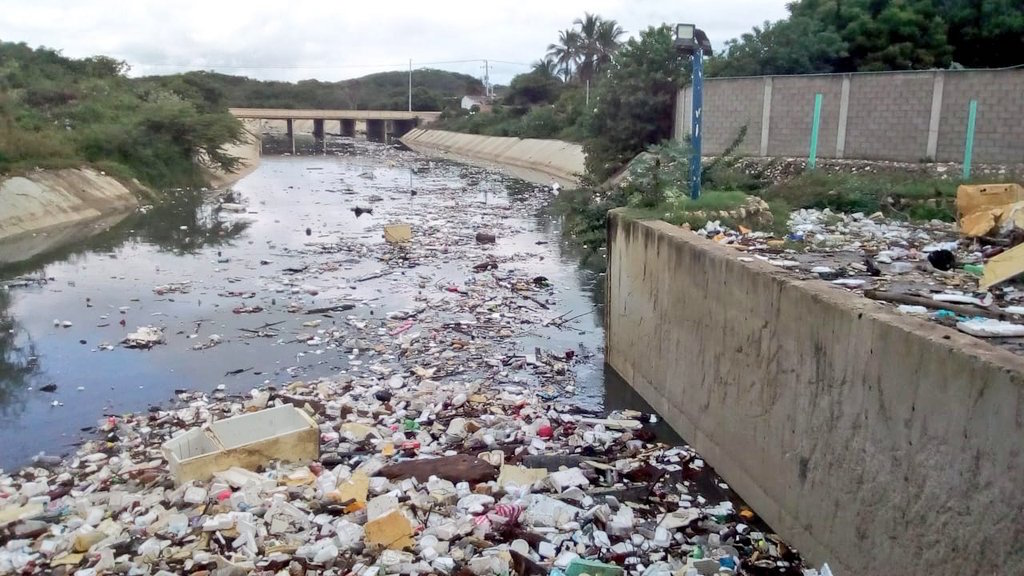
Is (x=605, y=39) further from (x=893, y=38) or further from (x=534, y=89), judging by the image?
(x=893, y=38)

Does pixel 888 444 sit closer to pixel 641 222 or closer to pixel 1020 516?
pixel 1020 516

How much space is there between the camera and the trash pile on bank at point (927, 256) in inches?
189

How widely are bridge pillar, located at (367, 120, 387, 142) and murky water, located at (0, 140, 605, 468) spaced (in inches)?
2526

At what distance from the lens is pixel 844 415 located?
14.1 feet

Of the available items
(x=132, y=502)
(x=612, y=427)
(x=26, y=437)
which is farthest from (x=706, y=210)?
(x=26, y=437)

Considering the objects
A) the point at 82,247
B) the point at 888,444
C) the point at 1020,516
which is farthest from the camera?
the point at 82,247

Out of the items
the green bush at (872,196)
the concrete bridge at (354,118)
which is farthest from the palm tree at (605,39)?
the green bush at (872,196)

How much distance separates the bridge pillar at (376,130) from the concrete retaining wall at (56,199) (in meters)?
63.3

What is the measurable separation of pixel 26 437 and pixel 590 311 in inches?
271

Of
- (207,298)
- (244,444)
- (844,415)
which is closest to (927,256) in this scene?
(844,415)

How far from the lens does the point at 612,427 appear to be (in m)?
6.78

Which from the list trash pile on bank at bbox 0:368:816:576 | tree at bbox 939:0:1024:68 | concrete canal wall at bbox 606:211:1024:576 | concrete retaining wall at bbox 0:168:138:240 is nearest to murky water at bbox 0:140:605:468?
trash pile on bank at bbox 0:368:816:576

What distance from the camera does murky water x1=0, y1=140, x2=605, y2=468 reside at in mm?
7828

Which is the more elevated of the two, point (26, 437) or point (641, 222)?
point (641, 222)
